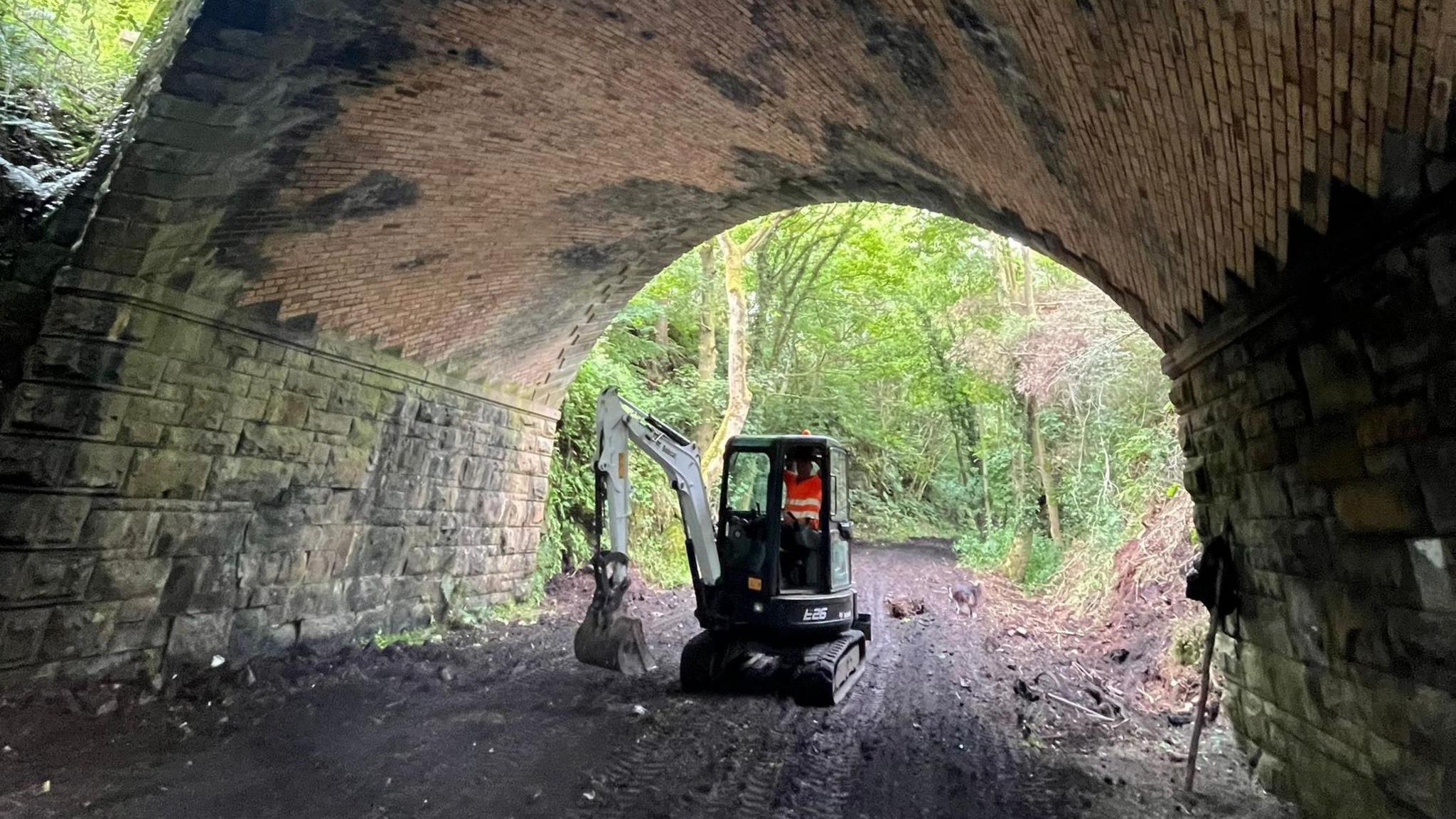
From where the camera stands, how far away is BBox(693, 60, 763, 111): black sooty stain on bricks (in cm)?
551

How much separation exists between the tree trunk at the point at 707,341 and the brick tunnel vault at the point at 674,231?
775 centimetres

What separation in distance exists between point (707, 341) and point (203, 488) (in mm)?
11652

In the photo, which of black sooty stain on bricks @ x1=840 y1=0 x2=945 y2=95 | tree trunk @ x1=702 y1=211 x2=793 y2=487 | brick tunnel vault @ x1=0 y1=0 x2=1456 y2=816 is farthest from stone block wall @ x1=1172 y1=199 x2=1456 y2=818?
tree trunk @ x1=702 y1=211 x2=793 y2=487

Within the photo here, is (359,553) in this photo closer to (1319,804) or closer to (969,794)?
(969,794)

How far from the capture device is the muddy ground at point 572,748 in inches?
156

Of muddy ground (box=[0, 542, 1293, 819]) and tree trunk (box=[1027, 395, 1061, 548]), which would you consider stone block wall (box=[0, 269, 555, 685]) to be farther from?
tree trunk (box=[1027, 395, 1061, 548])

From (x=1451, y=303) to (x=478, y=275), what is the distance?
7117 mm

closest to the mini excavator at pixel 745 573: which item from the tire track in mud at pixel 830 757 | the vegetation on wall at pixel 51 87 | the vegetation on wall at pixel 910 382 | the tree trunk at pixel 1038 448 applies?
the tire track in mud at pixel 830 757

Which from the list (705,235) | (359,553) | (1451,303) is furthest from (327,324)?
(1451,303)

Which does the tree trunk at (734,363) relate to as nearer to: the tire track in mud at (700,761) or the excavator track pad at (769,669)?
the excavator track pad at (769,669)

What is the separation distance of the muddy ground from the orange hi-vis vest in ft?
4.98

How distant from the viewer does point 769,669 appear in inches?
265

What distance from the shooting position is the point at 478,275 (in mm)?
7820

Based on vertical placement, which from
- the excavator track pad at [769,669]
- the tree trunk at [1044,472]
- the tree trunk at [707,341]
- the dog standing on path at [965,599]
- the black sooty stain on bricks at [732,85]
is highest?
the tree trunk at [707,341]
